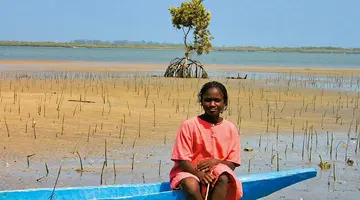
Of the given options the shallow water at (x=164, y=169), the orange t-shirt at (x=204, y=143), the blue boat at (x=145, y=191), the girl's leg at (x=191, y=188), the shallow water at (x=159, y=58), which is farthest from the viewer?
the shallow water at (x=159, y=58)

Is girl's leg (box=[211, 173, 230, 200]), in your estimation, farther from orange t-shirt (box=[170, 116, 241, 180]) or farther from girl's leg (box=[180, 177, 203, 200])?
orange t-shirt (box=[170, 116, 241, 180])

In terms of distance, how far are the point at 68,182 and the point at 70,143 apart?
229cm

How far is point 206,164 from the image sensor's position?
5.10m

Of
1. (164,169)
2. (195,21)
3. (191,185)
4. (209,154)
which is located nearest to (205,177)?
(191,185)

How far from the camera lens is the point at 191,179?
5.01 m

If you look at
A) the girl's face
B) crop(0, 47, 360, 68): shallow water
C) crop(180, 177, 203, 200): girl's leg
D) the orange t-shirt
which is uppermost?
the girl's face

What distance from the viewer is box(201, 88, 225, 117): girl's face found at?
526 cm

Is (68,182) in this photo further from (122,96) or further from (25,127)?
(122,96)

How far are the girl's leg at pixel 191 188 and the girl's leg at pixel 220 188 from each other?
12 cm

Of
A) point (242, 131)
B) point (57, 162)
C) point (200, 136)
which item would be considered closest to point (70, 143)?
point (57, 162)

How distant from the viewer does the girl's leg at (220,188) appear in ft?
16.3

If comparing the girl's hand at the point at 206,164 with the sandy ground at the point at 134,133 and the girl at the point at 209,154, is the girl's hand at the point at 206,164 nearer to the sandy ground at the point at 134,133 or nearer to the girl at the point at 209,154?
the girl at the point at 209,154

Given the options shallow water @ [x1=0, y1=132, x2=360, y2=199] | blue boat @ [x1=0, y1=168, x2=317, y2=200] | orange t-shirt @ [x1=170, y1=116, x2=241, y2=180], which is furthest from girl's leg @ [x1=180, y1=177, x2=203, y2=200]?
shallow water @ [x1=0, y1=132, x2=360, y2=199]

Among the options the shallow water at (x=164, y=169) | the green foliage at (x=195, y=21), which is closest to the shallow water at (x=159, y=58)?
the green foliage at (x=195, y=21)
